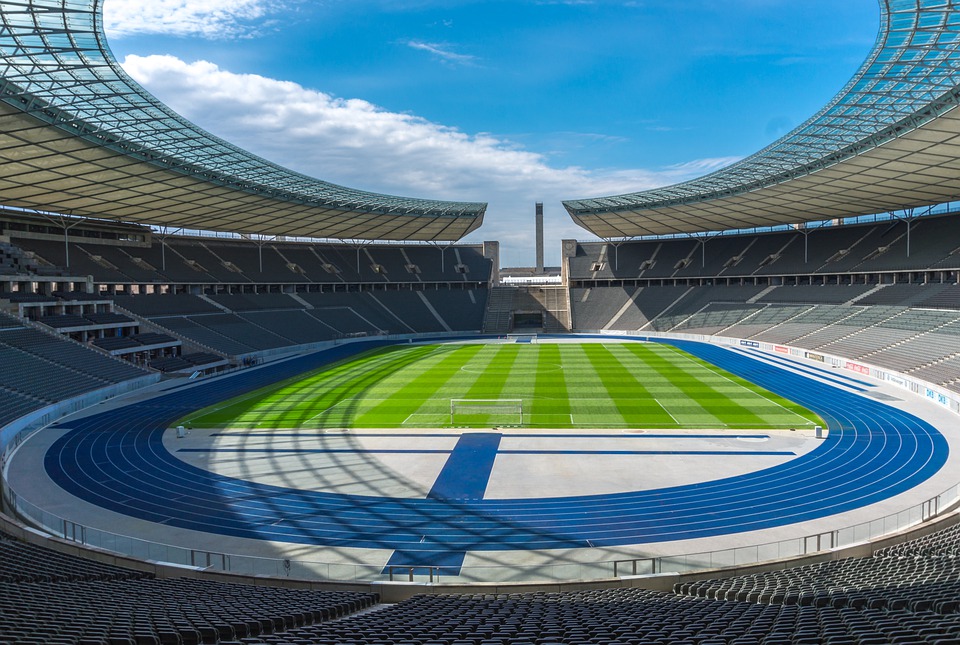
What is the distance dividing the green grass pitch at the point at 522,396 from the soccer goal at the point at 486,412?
6 centimetres

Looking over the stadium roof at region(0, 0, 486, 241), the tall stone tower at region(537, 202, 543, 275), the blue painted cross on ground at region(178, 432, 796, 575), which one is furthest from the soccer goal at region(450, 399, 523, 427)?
the tall stone tower at region(537, 202, 543, 275)

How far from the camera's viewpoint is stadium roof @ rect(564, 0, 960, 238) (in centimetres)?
2366

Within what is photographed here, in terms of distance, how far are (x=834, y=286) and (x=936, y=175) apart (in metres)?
20.2

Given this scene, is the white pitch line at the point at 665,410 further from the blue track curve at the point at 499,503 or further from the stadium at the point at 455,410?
the blue track curve at the point at 499,503

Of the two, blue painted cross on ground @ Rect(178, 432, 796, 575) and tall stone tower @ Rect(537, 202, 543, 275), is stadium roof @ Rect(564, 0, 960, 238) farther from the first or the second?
tall stone tower @ Rect(537, 202, 543, 275)

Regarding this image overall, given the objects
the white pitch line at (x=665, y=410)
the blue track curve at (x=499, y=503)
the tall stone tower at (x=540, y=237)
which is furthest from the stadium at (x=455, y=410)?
the tall stone tower at (x=540, y=237)

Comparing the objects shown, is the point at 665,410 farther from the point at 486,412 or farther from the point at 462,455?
the point at 462,455

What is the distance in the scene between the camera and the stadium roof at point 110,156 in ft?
73.8

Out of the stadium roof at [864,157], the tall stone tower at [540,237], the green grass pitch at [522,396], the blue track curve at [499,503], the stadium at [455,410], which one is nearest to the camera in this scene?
the stadium at [455,410]

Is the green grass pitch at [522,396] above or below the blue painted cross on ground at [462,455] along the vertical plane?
above

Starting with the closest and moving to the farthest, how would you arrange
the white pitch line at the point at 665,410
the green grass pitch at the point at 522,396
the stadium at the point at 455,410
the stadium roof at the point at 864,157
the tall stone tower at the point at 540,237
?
the stadium at the point at 455,410 < the stadium roof at the point at 864,157 < the white pitch line at the point at 665,410 < the green grass pitch at the point at 522,396 < the tall stone tower at the point at 540,237

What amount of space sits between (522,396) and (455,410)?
17.1ft

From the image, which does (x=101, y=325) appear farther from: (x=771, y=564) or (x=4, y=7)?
(x=771, y=564)

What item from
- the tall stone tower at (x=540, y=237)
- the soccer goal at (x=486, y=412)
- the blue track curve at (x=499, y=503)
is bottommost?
the blue track curve at (x=499, y=503)
